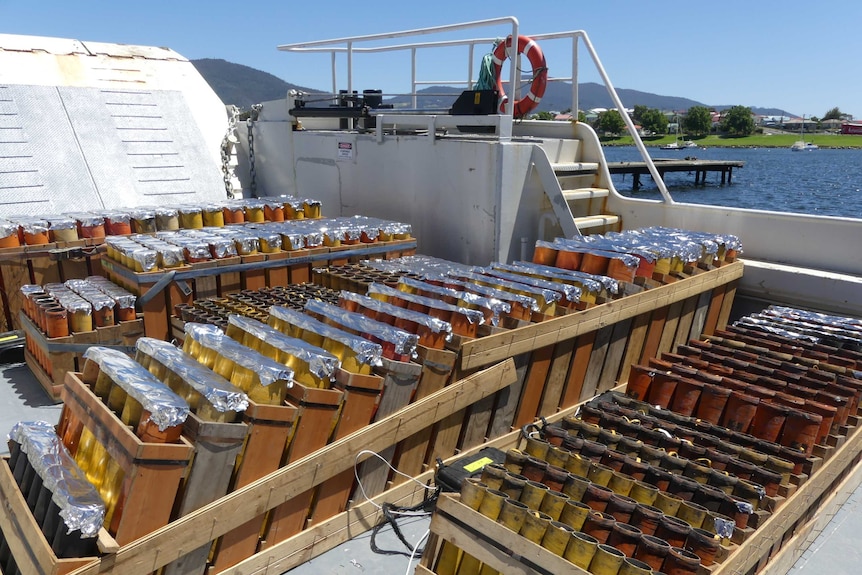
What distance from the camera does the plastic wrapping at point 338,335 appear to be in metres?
4.05

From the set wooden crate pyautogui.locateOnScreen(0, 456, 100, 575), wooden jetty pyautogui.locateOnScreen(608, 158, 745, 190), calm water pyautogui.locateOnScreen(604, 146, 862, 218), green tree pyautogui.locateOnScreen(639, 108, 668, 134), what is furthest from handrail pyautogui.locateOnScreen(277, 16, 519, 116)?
green tree pyautogui.locateOnScreen(639, 108, 668, 134)

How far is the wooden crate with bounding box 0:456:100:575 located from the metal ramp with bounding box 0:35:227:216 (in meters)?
6.42

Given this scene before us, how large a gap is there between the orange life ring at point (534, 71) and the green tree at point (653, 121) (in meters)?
158

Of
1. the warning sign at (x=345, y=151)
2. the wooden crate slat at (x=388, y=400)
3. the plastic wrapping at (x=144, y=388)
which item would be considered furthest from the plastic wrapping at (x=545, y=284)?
the warning sign at (x=345, y=151)

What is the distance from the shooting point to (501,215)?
302 inches

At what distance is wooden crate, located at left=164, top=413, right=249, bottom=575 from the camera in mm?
3246

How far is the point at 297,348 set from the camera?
399cm

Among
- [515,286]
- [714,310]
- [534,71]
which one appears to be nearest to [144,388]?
[515,286]

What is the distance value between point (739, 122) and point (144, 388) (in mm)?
177846

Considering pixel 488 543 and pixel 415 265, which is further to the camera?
pixel 415 265

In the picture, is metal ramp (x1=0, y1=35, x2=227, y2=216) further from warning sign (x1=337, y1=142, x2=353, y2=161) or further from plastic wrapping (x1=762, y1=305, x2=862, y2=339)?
plastic wrapping (x1=762, y1=305, x2=862, y2=339)

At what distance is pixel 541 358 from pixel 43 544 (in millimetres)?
3428

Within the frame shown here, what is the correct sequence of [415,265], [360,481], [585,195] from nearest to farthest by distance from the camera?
[360,481] < [415,265] < [585,195]

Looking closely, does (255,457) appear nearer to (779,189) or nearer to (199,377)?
(199,377)
